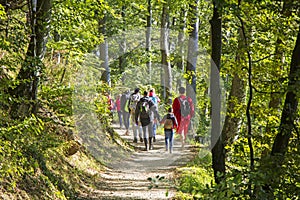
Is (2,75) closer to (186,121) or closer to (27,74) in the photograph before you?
(27,74)

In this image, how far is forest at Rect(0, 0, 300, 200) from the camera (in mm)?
4648

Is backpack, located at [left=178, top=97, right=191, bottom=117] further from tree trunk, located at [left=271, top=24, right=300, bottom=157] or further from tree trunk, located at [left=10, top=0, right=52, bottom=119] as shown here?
tree trunk, located at [left=271, top=24, right=300, bottom=157]

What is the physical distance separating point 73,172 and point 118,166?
349cm

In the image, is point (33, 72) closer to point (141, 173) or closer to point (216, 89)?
point (216, 89)

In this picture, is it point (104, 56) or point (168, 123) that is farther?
point (104, 56)

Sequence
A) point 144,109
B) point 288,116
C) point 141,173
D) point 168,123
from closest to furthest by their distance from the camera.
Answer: point 288,116 < point 141,173 < point 168,123 < point 144,109

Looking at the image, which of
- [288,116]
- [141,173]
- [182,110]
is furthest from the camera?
[182,110]

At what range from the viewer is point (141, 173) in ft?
40.7

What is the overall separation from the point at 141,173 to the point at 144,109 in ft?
12.3

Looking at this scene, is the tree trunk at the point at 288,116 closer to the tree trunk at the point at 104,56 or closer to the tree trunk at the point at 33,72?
the tree trunk at the point at 33,72

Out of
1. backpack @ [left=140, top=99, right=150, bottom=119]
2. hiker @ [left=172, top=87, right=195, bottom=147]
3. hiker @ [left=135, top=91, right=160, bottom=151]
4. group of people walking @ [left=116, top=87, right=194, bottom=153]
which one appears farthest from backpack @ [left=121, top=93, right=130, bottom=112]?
hiker @ [left=172, top=87, right=195, bottom=147]

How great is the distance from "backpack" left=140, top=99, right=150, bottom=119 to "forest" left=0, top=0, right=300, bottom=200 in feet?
4.42

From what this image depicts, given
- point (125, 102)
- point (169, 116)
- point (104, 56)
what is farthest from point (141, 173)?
point (104, 56)

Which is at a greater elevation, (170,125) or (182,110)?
(182,110)
